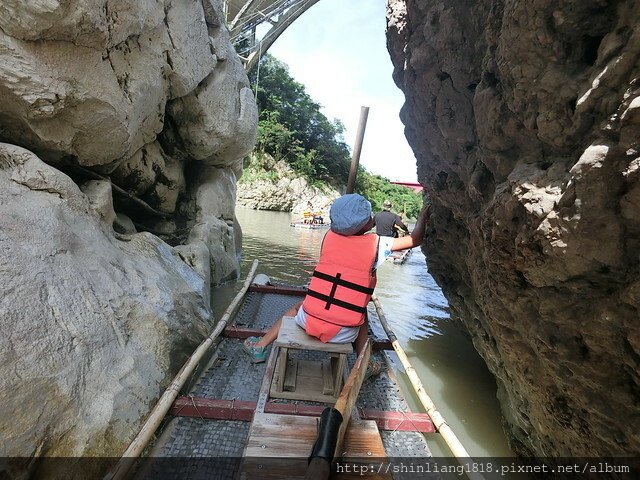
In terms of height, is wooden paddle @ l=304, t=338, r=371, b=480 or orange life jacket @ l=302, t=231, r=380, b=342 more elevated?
orange life jacket @ l=302, t=231, r=380, b=342

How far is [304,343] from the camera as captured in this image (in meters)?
2.90

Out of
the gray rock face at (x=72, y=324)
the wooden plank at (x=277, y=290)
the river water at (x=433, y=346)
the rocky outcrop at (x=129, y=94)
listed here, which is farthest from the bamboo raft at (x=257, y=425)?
the rocky outcrop at (x=129, y=94)

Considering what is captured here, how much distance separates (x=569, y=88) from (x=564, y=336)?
167 cm

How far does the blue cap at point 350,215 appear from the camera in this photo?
2.92 metres

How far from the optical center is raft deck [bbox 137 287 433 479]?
2574 millimetres

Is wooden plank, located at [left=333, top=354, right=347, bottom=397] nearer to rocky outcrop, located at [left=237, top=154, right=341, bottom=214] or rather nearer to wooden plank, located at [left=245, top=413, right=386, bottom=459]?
wooden plank, located at [left=245, top=413, right=386, bottom=459]

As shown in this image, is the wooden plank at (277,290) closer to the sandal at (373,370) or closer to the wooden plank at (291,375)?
the sandal at (373,370)

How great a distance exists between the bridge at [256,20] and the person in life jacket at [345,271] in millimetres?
27557

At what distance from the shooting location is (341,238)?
9.84ft

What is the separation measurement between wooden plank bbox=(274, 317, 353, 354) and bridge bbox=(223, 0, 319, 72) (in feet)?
91.7

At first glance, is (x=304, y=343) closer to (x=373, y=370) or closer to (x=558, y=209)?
(x=373, y=370)

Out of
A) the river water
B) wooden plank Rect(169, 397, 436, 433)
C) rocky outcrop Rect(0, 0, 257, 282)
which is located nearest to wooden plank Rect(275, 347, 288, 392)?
wooden plank Rect(169, 397, 436, 433)

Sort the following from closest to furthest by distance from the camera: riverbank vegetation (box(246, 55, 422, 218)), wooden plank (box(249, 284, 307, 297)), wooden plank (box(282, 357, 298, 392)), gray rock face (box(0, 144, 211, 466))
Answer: gray rock face (box(0, 144, 211, 466))
wooden plank (box(282, 357, 298, 392))
wooden plank (box(249, 284, 307, 297))
riverbank vegetation (box(246, 55, 422, 218))

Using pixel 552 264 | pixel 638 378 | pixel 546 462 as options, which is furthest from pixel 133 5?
pixel 546 462
